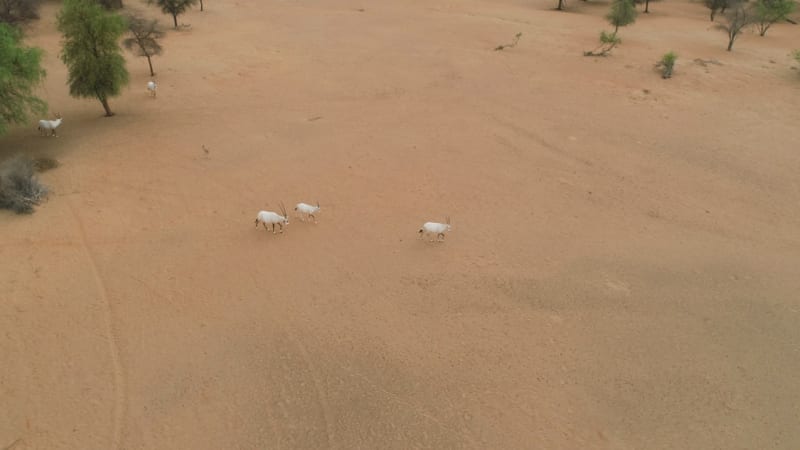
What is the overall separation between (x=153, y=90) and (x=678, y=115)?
20854 millimetres

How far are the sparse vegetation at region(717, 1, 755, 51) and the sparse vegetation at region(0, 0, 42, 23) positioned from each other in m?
38.6

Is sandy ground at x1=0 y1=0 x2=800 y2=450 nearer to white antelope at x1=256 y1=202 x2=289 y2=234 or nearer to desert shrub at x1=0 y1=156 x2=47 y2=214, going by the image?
desert shrub at x1=0 y1=156 x2=47 y2=214

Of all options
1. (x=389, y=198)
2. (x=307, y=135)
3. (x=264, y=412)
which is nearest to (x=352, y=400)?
(x=264, y=412)

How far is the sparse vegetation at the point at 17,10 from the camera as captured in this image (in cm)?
2777

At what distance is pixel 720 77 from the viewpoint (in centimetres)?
2406

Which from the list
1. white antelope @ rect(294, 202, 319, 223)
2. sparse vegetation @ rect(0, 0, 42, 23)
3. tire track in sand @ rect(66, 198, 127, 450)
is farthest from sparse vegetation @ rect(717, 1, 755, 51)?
sparse vegetation @ rect(0, 0, 42, 23)

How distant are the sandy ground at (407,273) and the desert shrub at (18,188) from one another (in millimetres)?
388

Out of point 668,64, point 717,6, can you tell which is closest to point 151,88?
point 668,64

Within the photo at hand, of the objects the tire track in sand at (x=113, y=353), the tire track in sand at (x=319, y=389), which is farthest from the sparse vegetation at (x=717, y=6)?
the tire track in sand at (x=113, y=353)

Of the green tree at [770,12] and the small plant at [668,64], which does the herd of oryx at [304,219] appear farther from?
the green tree at [770,12]

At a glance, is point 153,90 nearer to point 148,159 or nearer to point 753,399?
point 148,159

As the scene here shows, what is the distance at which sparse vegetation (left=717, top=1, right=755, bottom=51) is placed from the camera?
2791 cm

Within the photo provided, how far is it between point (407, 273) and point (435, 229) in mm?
1328

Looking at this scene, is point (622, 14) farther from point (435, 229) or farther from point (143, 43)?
point (143, 43)
